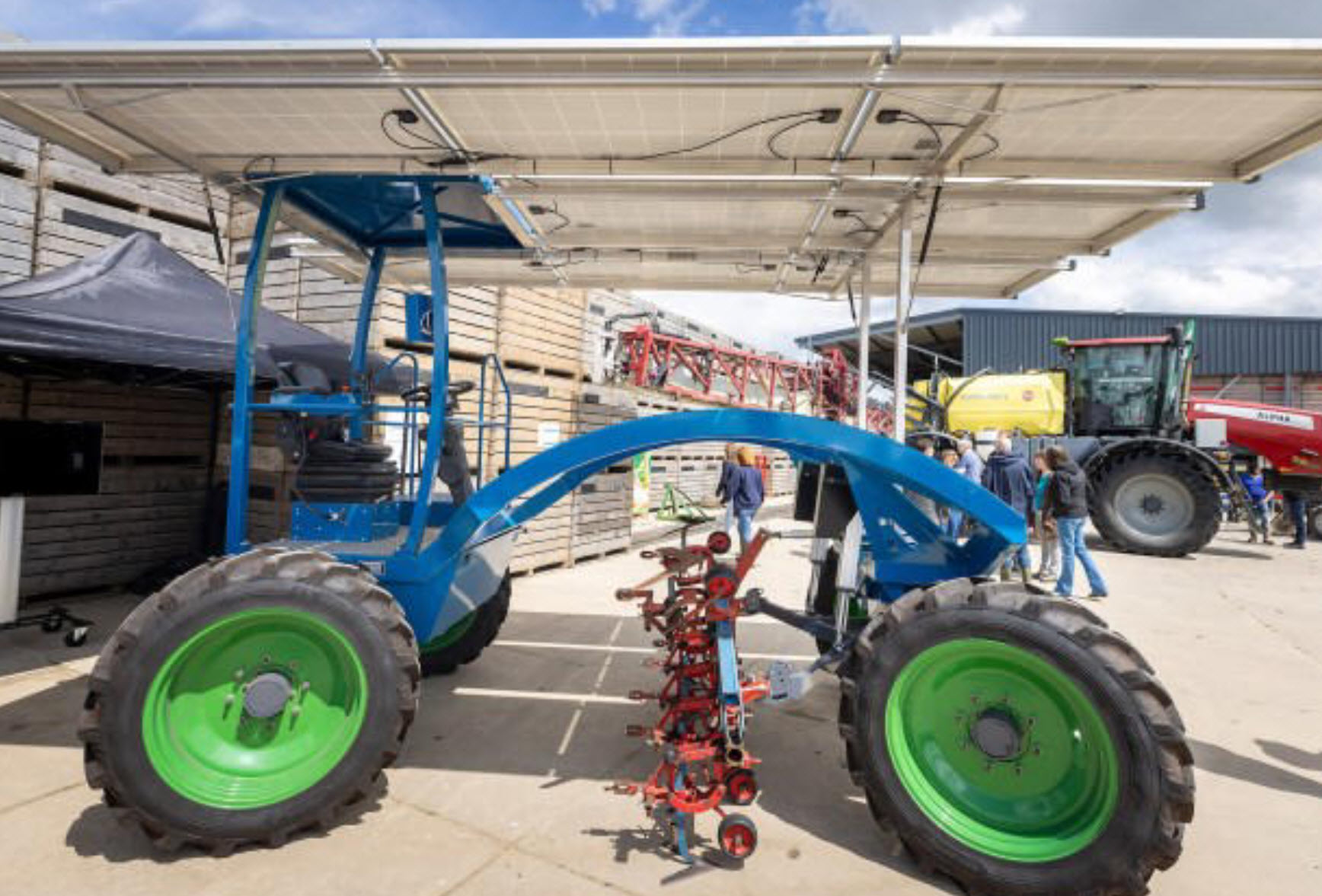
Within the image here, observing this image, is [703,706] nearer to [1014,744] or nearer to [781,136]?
[1014,744]

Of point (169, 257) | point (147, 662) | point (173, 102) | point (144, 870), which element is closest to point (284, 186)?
point (173, 102)

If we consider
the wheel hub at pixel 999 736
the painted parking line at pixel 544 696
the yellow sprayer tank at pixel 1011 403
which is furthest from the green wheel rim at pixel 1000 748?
the yellow sprayer tank at pixel 1011 403

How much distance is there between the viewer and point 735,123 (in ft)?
10.1

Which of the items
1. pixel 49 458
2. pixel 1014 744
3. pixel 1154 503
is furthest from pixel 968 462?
pixel 49 458

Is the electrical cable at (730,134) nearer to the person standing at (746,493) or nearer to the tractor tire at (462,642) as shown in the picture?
the tractor tire at (462,642)

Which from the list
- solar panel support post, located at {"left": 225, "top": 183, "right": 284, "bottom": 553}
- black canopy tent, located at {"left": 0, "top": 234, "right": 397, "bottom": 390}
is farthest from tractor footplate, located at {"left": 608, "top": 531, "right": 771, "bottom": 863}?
black canopy tent, located at {"left": 0, "top": 234, "right": 397, "bottom": 390}

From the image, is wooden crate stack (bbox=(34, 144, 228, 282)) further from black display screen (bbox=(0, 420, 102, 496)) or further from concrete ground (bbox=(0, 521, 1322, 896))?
concrete ground (bbox=(0, 521, 1322, 896))

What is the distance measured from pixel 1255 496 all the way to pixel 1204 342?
1706cm

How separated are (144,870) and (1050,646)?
3.16 metres

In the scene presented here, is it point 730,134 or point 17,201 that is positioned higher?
point 17,201

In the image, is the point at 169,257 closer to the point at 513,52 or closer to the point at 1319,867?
the point at 513,52

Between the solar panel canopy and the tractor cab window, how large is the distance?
8465 mm

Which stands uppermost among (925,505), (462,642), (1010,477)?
(1010,477)

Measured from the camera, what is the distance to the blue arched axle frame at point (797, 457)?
253 cm
